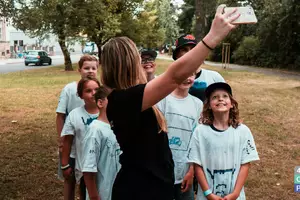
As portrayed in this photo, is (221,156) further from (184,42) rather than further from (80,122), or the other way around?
(80,122)

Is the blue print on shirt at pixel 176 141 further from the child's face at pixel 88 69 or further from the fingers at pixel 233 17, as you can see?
the fingers at pixel 233 17

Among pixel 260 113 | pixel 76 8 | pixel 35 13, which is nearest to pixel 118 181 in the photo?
pixel 35 13

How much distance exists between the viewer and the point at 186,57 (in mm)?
1665

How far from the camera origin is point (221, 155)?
259cm

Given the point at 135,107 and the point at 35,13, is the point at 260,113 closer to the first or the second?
the point at 35,13

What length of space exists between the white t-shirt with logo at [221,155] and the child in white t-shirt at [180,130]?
0.13 meters

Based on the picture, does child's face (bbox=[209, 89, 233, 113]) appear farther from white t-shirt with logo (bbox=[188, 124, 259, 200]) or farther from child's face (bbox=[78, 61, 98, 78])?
child's face (bbox=[78, 61, 98, 78])

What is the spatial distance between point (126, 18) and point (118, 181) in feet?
105

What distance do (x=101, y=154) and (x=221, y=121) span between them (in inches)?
36.5

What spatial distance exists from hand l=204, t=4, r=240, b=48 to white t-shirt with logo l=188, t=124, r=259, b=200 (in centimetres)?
114

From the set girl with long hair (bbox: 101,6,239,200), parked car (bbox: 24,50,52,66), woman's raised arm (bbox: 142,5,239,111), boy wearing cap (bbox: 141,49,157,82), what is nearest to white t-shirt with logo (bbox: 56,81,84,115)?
boy wearing cap (bbox: 141,49,157,82)

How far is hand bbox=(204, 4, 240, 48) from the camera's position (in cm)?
158

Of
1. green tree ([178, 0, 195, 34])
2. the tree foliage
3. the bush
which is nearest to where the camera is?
the tree foliage

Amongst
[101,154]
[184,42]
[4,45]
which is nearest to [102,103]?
[101,154]
